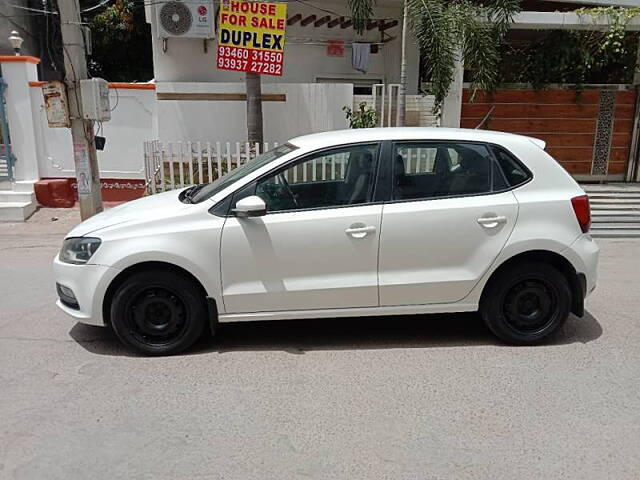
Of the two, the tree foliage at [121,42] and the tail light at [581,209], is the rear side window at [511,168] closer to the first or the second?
the tail light at [581,209]

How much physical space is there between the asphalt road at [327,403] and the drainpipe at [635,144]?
641 centimetres

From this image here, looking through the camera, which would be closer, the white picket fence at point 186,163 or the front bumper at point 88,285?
the front bumper at point 88,285

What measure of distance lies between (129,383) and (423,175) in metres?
2.62

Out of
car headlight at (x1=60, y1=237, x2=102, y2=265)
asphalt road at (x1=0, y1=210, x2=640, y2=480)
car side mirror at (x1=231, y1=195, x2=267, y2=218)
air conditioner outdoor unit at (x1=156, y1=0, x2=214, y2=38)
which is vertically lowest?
asphalt road at (x1=0, y1=210, x2=640, y2=480)

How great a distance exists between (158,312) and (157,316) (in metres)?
0.03

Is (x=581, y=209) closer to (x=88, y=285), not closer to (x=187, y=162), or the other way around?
(x=88, y=285)

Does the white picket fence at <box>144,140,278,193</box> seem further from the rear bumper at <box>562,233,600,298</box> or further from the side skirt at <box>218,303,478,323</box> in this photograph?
the rear bumper at <box>562,233,600,298</box>

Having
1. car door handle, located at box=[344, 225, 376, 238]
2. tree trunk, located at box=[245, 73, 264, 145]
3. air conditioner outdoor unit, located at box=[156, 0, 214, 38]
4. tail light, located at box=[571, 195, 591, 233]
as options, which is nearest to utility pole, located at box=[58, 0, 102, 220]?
tree trunk, located at box=[245, 73, 264, 145]

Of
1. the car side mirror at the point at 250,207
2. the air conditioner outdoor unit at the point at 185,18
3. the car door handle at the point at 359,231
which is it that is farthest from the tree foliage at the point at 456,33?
the car side mirror at the point at 250,207

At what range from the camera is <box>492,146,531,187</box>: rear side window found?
158 inches

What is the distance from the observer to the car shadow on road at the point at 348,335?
13.4 ft

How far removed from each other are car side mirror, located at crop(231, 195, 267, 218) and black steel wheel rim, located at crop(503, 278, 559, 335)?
2.02m

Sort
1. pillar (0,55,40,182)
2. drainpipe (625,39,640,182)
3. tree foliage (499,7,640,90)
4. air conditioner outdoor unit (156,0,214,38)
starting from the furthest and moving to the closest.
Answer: air conditioner outdoor unit (156,0,214,38), drainpipe (625,39,640,182), tree foliage (499,7,640,90), pillar (0,55,40,182)

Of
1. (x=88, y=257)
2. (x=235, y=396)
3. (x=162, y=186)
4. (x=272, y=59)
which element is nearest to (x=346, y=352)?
(x=235, y=396)
